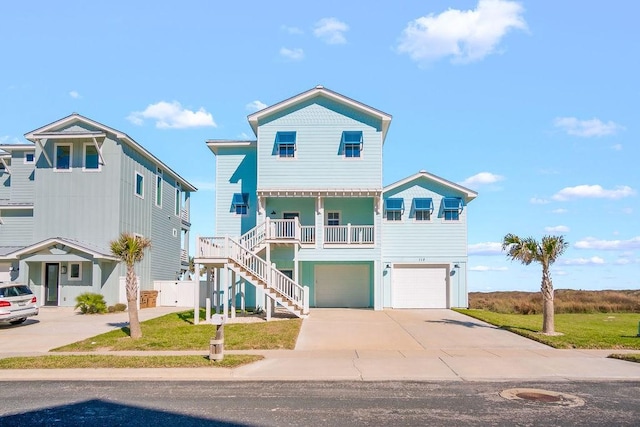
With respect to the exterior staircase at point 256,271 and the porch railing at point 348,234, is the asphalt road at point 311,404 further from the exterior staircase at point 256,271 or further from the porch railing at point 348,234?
the porch railing at point 348,234

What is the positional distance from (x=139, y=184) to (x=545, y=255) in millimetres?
21015

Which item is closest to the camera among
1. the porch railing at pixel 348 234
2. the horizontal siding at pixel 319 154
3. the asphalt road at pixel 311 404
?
the asphalt road at pixel 311 404

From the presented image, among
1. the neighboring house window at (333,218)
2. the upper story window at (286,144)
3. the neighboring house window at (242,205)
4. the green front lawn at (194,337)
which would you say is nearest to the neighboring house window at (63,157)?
the neighboring house window at (242,205)

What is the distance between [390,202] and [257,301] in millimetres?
8167

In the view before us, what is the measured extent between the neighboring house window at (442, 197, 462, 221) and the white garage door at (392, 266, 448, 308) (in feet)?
8.62

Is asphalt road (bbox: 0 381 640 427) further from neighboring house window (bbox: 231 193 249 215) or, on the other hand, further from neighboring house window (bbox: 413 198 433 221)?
neighboring house window (bbox: 413 198 433 221)

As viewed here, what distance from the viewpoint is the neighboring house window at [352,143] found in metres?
25.1

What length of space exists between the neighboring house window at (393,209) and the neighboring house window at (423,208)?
728 millimetres

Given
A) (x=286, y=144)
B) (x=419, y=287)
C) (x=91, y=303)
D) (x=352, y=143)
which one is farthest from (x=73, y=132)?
(x=419, y=287)

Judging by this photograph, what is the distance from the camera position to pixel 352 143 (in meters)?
25.0

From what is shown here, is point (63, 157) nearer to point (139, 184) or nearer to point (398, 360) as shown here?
point (139, 184)

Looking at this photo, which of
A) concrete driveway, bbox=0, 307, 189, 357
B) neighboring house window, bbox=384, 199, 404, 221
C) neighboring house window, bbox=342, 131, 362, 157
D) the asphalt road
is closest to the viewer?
the asphalt road

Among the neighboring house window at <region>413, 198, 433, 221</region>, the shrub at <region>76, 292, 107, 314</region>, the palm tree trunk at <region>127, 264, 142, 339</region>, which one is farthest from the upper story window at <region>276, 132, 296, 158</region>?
the palm tree trunk at <region>127, 264, 142, 339</region>

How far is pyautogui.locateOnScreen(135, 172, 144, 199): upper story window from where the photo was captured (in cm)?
2841
